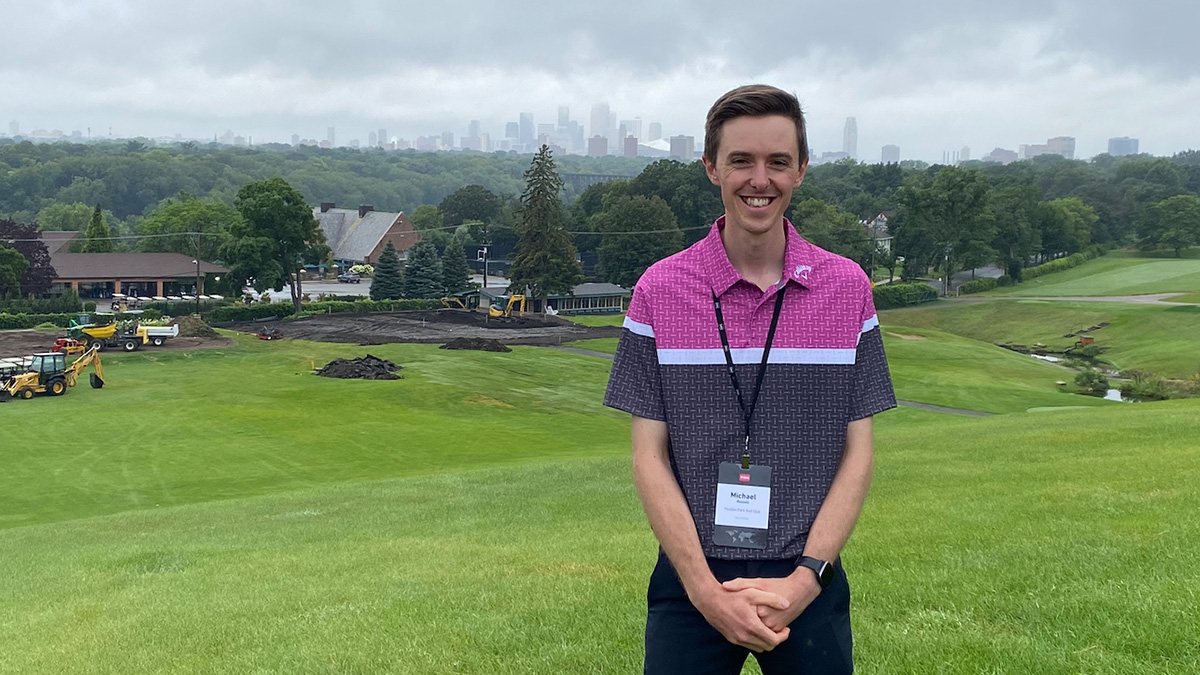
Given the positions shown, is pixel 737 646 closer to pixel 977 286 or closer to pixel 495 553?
pixel 495 553

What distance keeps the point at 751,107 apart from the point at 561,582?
5340mm

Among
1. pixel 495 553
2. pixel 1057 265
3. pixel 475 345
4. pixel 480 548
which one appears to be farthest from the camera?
pixel 1057 265

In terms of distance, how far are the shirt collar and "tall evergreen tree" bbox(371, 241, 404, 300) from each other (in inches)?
3086

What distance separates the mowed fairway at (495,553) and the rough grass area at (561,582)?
0.09 ft

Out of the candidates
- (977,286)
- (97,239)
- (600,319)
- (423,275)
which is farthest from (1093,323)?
(97,239)

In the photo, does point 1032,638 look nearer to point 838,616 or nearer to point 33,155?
point 838,616

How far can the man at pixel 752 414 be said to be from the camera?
3246 mm

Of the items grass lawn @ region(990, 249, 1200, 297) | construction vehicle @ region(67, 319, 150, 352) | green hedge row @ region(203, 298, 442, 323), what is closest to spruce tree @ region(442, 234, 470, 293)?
green hedge row @ region(203, 298, 442, 323)

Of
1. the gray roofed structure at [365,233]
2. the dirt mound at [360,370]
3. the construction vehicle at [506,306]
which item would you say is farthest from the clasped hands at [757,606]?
the gray roofed structure at [365,233]

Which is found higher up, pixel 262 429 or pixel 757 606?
pixel 757 606

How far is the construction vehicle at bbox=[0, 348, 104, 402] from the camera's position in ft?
106

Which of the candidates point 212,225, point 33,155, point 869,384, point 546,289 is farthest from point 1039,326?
point 33,155

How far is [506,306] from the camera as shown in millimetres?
75500

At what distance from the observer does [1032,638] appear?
539cm
